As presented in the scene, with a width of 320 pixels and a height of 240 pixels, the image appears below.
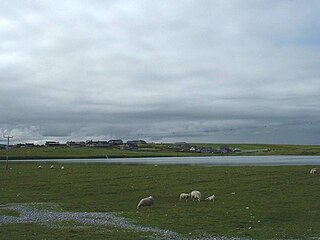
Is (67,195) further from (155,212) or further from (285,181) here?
(285,181)

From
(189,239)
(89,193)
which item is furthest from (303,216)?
(89,193)

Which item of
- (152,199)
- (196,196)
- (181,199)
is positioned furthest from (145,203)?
(196,196)

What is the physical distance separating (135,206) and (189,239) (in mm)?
15435

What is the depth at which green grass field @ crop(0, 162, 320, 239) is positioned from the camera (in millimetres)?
24172

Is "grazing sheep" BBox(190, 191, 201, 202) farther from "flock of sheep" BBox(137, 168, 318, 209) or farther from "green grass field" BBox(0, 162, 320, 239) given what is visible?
"green grass field" BBox(0, 162, 320, 239)

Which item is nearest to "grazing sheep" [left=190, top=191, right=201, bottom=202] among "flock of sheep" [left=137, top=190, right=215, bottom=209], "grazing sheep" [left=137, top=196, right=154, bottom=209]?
"flock of sheep" [left=137, top=190, right=215, bottom=209]

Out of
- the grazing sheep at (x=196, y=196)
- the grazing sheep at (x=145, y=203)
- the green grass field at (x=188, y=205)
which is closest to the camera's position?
the green grass field at (x=188, y=205)

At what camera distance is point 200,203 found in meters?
37.5

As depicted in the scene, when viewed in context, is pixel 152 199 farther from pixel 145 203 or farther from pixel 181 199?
pixel 181 199

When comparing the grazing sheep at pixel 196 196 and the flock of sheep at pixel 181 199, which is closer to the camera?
the flock of sheep at pixel 181 199

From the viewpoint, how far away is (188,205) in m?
36.2

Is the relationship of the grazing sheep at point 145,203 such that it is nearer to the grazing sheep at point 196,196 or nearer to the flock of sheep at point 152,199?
the flock of sheep at point 152,199

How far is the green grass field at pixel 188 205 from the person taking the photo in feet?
79.3

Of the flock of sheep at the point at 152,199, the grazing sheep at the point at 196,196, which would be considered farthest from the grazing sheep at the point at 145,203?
the grazing sheep at the point at 196,196
